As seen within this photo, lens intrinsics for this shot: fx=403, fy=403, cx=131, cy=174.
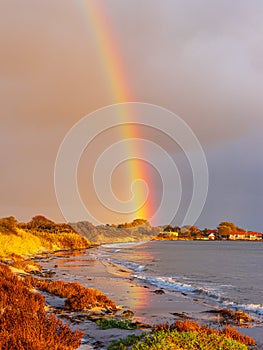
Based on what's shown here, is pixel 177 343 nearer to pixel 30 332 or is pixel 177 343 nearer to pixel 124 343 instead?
pixel 124 343

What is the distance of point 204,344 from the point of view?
9031 mm

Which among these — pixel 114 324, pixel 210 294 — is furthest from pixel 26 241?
pixel 114 324

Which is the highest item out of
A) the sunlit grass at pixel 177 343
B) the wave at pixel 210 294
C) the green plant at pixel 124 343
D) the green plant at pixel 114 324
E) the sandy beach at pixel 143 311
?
the sunlit grass at pixel 177 343

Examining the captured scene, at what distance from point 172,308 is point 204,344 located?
10923 mm

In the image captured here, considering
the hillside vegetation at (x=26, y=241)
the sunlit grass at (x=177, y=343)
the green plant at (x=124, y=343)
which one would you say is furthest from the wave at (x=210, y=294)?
the hillside vegetation at (x=26, y=241)

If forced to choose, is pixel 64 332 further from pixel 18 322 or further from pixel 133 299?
pixel 133 299

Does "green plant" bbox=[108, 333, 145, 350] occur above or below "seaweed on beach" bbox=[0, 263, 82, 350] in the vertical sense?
below

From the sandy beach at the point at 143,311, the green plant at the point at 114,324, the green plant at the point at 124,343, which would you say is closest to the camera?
the green plant at the point at 124,343

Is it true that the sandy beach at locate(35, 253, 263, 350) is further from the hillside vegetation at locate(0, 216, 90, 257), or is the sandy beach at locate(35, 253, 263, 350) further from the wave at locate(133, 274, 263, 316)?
the hillside vegetation at locate(0, 216, 90, 257)

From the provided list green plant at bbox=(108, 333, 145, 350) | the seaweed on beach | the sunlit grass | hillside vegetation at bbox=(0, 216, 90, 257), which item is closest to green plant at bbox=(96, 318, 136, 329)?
the seaweed on beach

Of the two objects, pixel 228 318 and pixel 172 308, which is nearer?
pixel 228 318

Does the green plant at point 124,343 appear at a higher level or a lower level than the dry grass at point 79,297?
higher

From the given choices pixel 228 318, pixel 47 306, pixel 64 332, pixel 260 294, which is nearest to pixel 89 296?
pixel 47 306

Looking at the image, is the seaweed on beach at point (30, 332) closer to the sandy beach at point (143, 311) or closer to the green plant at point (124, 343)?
the sandy beach at point (143, 311)
